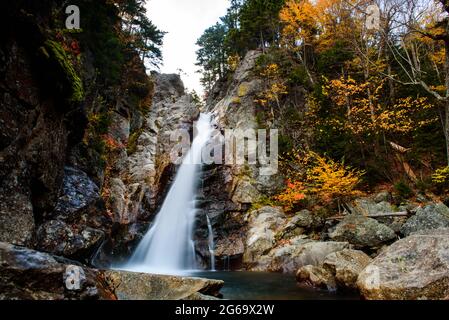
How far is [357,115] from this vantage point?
585 inches

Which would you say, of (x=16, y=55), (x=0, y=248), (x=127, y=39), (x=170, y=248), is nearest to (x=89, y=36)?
(x=127, y=39)

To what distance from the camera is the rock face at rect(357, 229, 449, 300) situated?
497 centimetres

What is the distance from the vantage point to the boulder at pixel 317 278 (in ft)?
23.8

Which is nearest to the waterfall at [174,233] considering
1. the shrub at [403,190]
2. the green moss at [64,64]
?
the green moss at [64,64]

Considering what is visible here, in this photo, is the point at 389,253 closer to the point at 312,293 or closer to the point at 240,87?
the point at 312,293

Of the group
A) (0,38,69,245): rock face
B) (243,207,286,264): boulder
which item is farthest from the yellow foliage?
(0,38,69,245): rock face

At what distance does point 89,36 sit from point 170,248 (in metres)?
11.0

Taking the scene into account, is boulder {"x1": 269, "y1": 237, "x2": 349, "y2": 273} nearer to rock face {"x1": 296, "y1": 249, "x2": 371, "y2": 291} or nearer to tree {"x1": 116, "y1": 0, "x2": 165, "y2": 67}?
rock face {"x1": 296, "y1": 249, "x2": 371, "y2": 291}

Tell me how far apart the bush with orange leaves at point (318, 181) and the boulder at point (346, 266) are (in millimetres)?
4980

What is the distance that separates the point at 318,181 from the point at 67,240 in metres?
10.2

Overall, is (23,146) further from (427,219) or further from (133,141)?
(133,141)

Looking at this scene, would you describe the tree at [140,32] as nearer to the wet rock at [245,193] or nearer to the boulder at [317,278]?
the wet rock at [245,193]

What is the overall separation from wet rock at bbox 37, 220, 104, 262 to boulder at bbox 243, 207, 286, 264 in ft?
21.7

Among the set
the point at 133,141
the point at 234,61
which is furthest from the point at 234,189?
the point at 234,61
